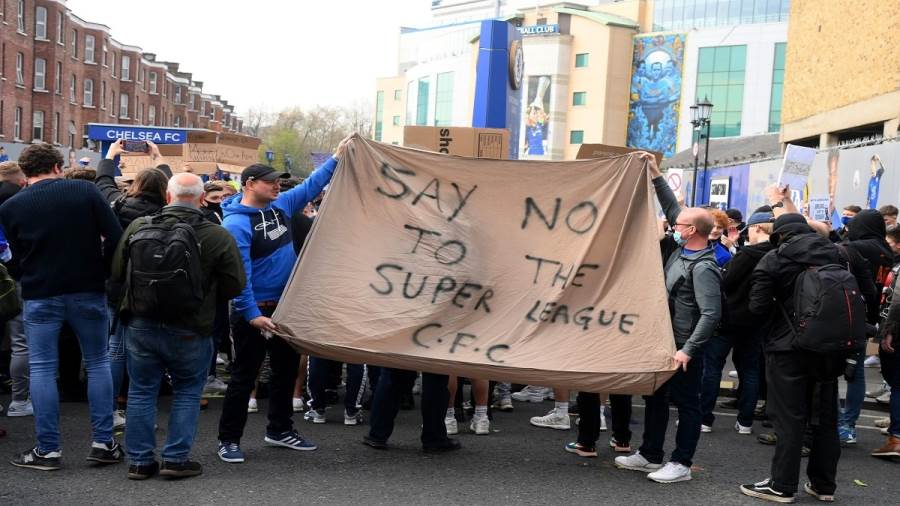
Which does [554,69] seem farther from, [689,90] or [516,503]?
[516,503]

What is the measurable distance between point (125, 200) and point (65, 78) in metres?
52.5

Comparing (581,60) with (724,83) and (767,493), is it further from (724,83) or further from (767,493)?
(767,493)

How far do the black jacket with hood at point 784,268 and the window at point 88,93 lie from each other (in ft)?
201

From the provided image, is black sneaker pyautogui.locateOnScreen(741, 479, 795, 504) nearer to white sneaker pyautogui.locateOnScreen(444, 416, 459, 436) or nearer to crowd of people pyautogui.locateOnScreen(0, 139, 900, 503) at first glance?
crowd of people pyautogui.locateOnScreen(0, 139, 900, 503)

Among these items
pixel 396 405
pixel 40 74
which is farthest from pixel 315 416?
pixel 40 74

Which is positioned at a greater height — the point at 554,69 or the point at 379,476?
the point at 554,69

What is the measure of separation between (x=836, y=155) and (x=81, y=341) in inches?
681

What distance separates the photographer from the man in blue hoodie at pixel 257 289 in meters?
5.90

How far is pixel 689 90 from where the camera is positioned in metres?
70.9

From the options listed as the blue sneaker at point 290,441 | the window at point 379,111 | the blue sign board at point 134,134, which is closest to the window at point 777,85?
the window at point 379,111

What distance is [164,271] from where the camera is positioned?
512cm

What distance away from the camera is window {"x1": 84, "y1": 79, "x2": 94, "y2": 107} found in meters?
60.6

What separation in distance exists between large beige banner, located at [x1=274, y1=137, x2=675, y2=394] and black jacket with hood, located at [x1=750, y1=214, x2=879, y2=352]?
0.66 m

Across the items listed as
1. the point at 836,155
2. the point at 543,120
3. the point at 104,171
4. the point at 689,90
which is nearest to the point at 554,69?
the point at 543,120
